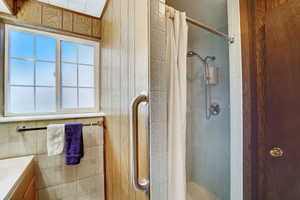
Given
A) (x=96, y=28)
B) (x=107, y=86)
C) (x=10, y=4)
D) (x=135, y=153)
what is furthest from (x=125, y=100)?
(x=10, y=4)

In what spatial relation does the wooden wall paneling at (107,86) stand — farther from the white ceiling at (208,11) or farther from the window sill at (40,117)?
the white ceiling at (208,11)

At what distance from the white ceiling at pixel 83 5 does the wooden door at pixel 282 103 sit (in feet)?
5.24

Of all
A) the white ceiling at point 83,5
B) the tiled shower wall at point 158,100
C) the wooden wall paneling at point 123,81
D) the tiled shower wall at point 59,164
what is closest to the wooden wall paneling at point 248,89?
the tiled shower wall at point 158,100

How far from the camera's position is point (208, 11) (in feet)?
3.60

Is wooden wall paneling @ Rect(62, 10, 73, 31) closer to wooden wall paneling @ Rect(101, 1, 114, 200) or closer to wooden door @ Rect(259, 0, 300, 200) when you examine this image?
wooden wall paneling @ Rect(101, 1, 114, 200)

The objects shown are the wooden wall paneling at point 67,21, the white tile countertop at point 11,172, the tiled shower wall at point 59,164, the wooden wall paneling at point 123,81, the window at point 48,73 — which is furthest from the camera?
the wooden wall paneling at point 67,21

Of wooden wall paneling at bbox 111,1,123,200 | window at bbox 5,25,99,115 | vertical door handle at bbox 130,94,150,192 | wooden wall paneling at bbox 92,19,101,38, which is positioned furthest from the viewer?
wooden wall paneling at bbox 92,19,101,38

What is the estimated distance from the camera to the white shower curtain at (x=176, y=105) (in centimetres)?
75

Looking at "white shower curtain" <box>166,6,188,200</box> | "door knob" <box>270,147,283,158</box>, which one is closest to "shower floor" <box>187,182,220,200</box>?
"white shower curtain" <box>166,6,188,200</box>

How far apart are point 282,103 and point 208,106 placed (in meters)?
0.46

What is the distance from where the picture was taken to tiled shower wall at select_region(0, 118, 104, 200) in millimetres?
1279

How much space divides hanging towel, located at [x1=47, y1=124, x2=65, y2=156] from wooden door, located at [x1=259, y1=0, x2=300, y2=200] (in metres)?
1.79

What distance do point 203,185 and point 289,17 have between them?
1.27 m

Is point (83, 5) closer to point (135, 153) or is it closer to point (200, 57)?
point (200, 57)
